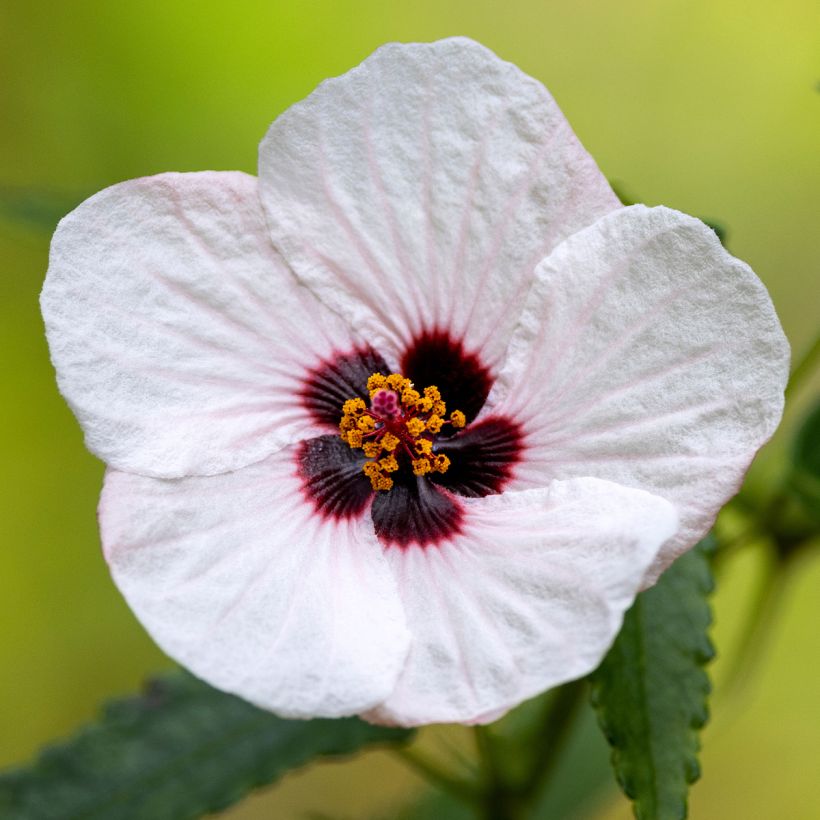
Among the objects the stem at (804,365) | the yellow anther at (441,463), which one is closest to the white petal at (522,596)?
the yellow anther at (441,463)

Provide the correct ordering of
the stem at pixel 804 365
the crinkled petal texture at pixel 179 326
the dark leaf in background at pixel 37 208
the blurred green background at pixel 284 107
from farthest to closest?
the blurred green background at pixel 284 107 < the dark leaf in background at pixel 37 208 < the stem at pixel 804 365 < the crinkled petal texture at pixel 179 326

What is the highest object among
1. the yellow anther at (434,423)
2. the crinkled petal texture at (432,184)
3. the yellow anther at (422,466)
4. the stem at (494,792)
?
the crinkled petal texture at (432,184)

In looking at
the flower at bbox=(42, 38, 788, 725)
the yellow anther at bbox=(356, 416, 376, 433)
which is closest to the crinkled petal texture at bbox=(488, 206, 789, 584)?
the flower at bbox=(42, 38, 788, 725)

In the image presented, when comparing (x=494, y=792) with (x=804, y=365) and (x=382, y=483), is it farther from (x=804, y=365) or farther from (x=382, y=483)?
(x=804, y=365)

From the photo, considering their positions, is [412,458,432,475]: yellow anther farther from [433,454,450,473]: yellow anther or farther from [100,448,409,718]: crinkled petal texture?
[100,448,409,718]: crinkled petal texture

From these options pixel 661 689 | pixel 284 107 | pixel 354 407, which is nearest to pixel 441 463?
pixel 354 407

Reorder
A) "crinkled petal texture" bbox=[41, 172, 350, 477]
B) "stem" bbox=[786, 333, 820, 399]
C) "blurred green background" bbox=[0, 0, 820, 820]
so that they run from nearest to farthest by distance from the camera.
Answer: "crinkled petal texture" bbox=[41, 172, 350, 477] < "stem" bbox=[786, 333, 820, 399] < "blurred green background" bbox=[0, 0, 820, 820]

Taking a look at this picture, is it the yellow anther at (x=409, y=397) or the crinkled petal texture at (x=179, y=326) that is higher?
the crinkled petal texture at (x=179, y=326)

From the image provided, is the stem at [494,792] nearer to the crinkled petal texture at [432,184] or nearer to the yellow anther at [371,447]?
the yellow anther at [371,447]
